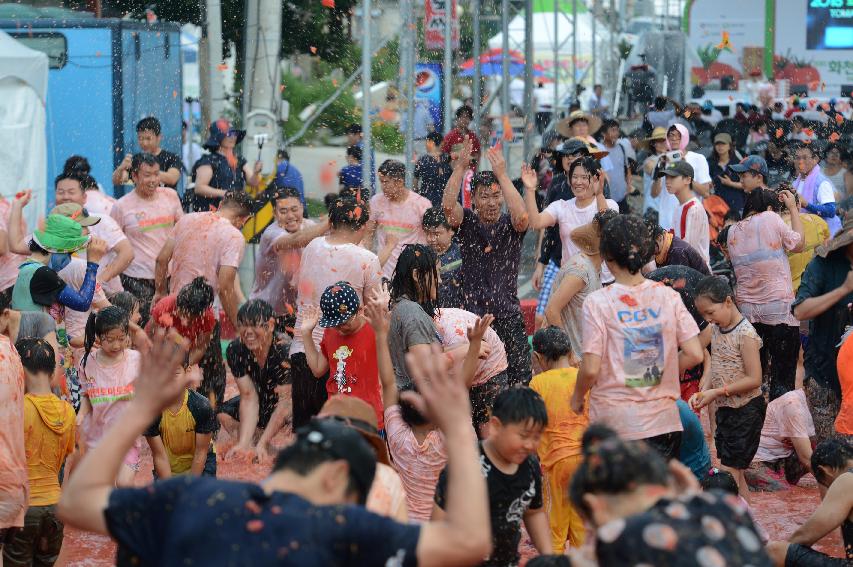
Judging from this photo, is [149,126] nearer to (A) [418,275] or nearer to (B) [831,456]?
(A) [418,275]

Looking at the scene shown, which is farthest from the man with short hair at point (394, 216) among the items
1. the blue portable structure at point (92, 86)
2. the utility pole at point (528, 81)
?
the utility pole at point (528, 81)

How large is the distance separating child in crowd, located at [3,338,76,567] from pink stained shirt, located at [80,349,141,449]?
1.84 ft

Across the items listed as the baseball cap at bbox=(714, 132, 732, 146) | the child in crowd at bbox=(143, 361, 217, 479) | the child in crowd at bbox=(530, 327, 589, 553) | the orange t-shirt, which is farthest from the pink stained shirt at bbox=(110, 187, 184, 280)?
the baseball cap at bbox=(714, 132, 732, 146)

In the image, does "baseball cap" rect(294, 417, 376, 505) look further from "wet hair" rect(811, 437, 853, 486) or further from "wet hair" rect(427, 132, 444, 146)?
"wet hair" rect(427, 132, 444, 146)

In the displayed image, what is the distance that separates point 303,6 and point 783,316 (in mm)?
16390

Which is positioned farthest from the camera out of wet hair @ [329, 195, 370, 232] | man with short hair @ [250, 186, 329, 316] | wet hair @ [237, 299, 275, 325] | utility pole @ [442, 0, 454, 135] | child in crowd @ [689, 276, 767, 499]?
utility pole @ [442, 0, 454, 135]

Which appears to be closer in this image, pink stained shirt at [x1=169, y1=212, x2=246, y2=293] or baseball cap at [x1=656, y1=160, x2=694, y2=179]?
pink stained shirt at [x1=169, y1=212, x2=246, y2=293]

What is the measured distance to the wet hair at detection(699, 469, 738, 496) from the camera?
580 cm

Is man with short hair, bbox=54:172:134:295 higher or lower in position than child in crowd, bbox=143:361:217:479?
higher

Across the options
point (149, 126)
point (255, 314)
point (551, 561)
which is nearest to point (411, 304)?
point (255, 314)

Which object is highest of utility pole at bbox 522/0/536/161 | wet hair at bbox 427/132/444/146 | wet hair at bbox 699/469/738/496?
utility pole at bbox 522/0/536/161

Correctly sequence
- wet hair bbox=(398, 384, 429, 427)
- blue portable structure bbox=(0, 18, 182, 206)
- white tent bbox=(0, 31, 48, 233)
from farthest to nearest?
1. blue portable structure bbox=(0, 18, 182, 206)
2. white tent bbox=(0, 31, 48, 233)
3. wet hair bbox=(398, 384, 429, 427)

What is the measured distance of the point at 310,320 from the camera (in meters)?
6.56

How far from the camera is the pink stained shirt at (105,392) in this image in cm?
643
